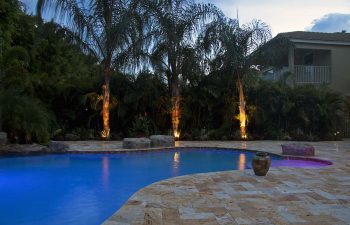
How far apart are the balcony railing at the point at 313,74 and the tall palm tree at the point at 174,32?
248 inches

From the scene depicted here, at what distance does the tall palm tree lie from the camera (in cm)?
1462

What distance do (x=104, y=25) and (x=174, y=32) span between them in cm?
271

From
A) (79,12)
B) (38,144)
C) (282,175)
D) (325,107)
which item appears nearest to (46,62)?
(79,12)

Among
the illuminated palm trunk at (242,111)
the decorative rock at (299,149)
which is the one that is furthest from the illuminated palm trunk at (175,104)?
the decorative rock at (299,149)

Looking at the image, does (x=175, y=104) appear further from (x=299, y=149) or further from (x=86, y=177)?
(x=86, y=177)

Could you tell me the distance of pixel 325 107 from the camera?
1584 centimetres

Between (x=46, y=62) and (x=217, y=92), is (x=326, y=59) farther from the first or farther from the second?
(x=46, y=62)

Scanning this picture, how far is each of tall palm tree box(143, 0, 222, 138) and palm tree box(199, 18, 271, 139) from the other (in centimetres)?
58

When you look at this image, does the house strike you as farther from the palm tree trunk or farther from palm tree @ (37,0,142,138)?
the palm tree trunk

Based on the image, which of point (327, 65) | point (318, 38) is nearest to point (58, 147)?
point (318, 38)

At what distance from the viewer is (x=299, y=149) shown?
10602 mm

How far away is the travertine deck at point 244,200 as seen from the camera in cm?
451

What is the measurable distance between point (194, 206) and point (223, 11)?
1223cm

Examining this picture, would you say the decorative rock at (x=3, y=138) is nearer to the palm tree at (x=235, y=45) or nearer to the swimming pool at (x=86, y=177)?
the swimming pool at (x=86, y=177)
